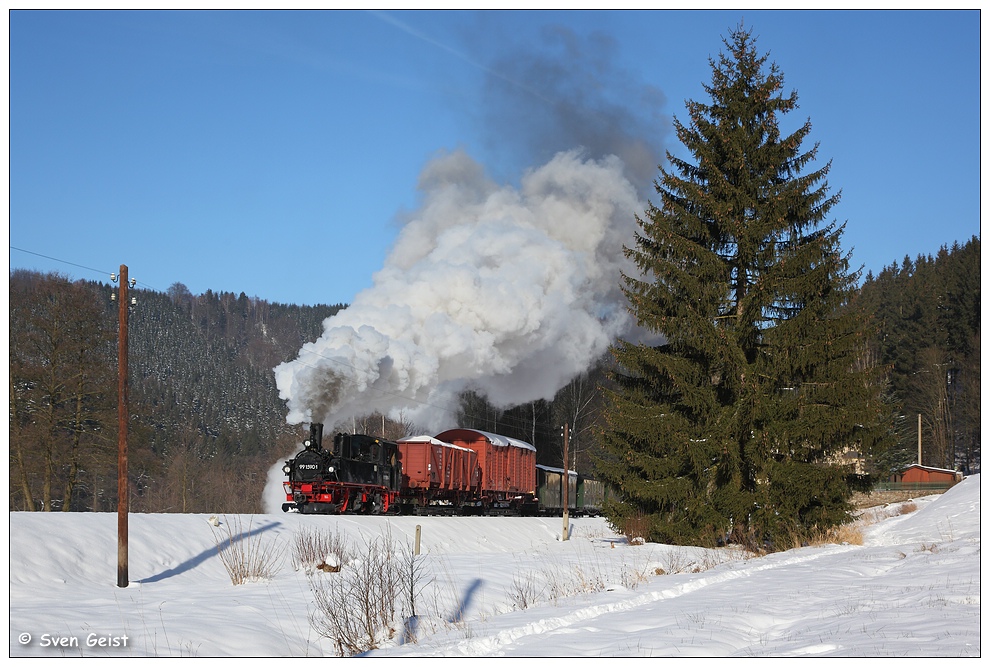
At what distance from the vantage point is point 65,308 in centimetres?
3000

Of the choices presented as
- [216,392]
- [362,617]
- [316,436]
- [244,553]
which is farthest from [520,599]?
[216,392]

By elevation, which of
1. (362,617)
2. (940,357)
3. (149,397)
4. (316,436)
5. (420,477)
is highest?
(940,357)

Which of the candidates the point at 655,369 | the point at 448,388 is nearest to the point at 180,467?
the point at 448,388

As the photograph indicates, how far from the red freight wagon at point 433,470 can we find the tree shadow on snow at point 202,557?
9259 millimetres

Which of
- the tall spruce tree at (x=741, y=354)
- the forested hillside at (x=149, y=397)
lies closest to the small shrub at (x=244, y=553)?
the forested hillside at (x=149, y=397)

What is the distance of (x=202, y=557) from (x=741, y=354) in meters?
12.4

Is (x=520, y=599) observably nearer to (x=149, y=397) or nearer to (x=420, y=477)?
(x=420, y=477)

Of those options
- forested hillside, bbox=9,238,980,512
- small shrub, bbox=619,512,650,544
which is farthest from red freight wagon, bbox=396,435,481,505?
small shrub, bbox=619,512,650,544

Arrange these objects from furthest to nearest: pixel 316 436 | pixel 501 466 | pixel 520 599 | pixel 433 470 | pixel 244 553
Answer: pixel 501 466 → pixel 433 470 → pixel 316 436 → pixel 244 553 → pixel 520 599

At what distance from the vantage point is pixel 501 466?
119 ft

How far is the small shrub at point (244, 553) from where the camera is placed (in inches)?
626

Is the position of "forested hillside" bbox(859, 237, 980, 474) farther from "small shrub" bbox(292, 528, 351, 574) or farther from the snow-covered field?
"small shrub" bbox(292, 528, 351, 574)
